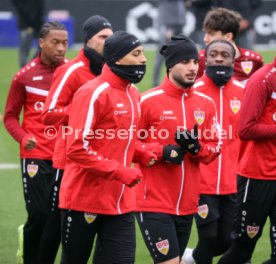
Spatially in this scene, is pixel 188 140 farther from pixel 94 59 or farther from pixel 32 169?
pixel 32 169

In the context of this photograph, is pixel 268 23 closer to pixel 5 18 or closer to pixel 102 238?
pixel 5 18

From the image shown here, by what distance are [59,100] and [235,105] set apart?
1651 mm

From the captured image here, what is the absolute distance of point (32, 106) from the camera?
962 cm

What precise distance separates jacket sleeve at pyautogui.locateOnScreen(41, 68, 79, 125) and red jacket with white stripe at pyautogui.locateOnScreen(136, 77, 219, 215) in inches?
30.1

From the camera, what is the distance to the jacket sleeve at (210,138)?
332 inches

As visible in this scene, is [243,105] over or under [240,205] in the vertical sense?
over

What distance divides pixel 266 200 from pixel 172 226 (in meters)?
0.99

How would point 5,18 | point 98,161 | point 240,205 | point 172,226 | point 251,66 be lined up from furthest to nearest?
point 5,18, point 251,66, point 240,205, point 172,226, point 98,161

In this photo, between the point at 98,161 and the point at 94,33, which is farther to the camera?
the point at 94,33

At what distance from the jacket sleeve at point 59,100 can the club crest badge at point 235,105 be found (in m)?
1.47

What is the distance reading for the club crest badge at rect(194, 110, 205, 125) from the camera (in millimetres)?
8500

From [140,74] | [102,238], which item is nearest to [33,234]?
[102,238]

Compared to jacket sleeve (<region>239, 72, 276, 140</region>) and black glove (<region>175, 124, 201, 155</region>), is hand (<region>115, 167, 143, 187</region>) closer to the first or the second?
black glove (<region>175, 124, 201, 155</region>)

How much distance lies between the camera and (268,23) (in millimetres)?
28297
